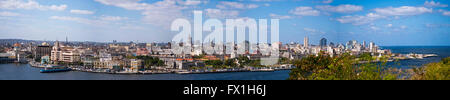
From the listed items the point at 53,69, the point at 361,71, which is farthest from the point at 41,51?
the point at 361,71

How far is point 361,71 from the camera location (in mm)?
2830

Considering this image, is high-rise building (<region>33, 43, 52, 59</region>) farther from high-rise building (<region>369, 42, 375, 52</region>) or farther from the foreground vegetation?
high-rise building (<region>369, 42, 375, 52</region>)

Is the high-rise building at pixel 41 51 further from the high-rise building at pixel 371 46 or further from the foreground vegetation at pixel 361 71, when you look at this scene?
the high-rise building at pixel 371 46

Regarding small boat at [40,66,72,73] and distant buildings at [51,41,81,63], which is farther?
distant buildings at [51,41,81,63]

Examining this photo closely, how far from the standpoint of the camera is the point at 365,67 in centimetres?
268

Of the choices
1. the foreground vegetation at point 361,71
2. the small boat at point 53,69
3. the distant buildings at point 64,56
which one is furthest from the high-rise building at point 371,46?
the foreground vegetation at point 361,71

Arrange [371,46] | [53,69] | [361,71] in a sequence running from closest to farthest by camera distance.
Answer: [361,71] < [53,69] < [371,46]

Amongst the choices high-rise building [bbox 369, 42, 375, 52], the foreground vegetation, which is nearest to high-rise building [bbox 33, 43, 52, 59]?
the foreground vegetation

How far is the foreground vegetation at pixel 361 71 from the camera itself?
2498 millimetres

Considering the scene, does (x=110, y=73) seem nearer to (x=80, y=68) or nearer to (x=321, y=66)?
(x=80, y=68)

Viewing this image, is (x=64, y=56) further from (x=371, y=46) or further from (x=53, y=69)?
(x=371, y=46)

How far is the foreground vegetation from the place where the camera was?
2.50 meters
